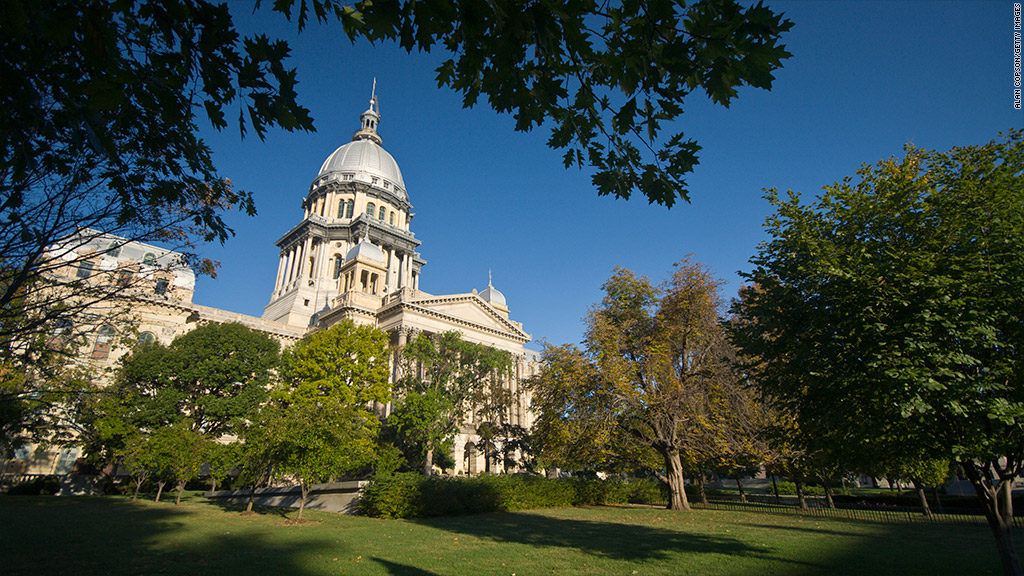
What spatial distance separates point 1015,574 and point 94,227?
1751 centimetres

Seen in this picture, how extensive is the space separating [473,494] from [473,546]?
1189 cm

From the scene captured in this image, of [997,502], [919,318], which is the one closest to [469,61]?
[919,318]

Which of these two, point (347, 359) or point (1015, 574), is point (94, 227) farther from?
point (347, 359)

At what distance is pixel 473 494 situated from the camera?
25297 millimetres

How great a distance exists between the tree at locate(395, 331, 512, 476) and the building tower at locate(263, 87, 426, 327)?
2069 centimetres

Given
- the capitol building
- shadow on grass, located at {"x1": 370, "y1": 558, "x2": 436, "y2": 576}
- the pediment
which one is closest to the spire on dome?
the capitol building

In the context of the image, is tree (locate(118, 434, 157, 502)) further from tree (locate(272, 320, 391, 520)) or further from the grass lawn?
tree (locate(272, 320, 391, 520))

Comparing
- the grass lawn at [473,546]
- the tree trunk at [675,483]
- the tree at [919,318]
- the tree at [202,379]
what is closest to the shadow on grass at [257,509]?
the grass lawn at [473,546]

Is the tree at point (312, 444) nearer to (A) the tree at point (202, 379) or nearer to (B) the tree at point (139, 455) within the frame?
(B) the tree at point (139, 455)

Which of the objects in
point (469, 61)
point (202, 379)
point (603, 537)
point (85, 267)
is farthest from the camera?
point (202, 379)

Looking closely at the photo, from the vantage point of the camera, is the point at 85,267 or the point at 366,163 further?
the point at 366,163

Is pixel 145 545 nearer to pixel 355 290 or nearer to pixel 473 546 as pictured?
pixel 473 546

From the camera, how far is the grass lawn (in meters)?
10.6

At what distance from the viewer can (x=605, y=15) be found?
404cm
